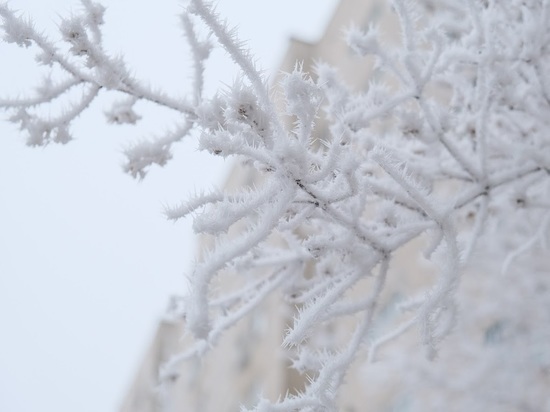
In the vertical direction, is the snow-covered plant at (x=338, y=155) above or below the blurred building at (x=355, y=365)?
above

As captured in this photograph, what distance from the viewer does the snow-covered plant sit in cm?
157

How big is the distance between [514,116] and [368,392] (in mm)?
7383

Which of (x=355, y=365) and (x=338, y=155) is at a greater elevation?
(x=338, y=155)

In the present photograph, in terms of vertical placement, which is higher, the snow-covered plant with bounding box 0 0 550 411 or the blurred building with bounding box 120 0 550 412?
the snow-covered plant with bounding box 0 0 550 411

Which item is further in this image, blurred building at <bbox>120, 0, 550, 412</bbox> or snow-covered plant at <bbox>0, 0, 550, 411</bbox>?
blurred building at <bbox>120, 0, 550, 412</bbox>

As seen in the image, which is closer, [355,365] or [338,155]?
[338,155]

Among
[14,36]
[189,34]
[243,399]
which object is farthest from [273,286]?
[243,399]

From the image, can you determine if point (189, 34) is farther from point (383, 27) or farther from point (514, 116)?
point (383, 27)

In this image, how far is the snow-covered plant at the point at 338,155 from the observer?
1.57 m

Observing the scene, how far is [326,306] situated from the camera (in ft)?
6.16

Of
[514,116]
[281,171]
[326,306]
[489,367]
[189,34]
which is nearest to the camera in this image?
[281,171]

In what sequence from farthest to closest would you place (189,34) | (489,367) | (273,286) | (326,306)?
(489,367) → (273,286) → (189,34) → (326,306)

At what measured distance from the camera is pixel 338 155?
160 cm

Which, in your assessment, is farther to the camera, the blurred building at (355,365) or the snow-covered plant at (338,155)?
the blurred building at (355,365)
